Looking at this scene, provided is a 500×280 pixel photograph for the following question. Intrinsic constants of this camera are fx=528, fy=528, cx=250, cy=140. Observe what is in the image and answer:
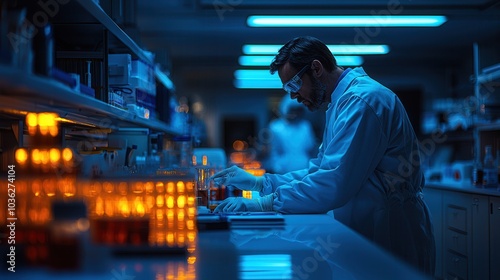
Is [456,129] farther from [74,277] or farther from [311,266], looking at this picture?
[74,277]

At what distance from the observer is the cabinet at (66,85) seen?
1.33m

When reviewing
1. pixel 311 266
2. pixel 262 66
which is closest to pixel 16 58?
pixel 311 266

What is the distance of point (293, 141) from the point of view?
7500 millimetres

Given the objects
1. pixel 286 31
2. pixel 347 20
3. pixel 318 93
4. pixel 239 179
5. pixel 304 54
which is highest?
pixel 286 31

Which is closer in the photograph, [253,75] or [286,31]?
[286,31]

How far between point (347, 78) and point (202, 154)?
255cm

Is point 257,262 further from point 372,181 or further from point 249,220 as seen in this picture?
point 372,181

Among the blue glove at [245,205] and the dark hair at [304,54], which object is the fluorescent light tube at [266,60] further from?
the blue glove at [245,205]

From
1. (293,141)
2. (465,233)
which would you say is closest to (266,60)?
A: (293,141)

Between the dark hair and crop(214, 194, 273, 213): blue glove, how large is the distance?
2.14 feet

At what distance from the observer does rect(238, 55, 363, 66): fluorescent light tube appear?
333 inches

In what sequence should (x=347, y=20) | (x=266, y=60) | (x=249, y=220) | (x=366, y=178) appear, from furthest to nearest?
(x=266, y=60) → (x=347, y=20) → (x=366, y=178) → (x=249, y=220)

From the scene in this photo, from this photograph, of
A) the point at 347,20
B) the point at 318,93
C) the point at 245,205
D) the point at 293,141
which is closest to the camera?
the point at 245,205

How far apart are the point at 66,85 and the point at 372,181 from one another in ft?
4.47
